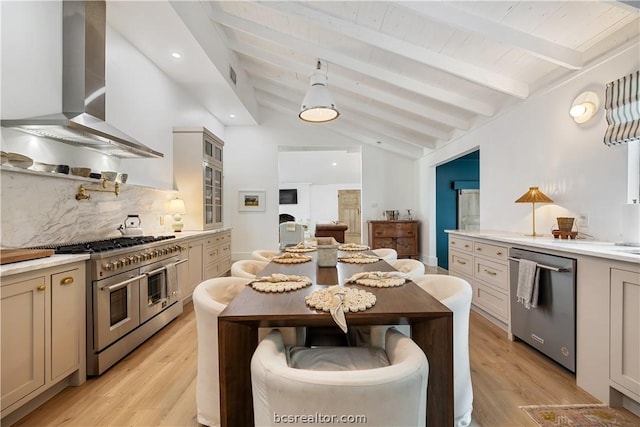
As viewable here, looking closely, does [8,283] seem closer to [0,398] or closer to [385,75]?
[0,398]

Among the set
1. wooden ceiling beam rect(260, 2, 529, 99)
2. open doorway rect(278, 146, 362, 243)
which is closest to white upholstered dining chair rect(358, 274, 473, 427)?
wooden ceiling beam rect(260, 2, 529, 99)

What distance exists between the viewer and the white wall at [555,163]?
231cm

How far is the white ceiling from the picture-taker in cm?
237

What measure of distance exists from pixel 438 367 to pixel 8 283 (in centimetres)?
203

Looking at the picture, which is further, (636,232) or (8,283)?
(636,232)

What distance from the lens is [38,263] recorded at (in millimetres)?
1648

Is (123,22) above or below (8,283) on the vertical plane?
above

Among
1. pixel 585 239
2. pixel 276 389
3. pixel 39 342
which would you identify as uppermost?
pixel 585 239

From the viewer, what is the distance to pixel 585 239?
250cm

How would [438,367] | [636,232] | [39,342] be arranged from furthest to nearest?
[636,232] → [39,342] → [438,367]

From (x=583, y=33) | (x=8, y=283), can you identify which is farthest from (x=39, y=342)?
(x=583, y=33)

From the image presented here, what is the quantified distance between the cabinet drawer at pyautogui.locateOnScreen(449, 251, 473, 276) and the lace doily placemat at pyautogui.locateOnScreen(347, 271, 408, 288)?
2.23 m

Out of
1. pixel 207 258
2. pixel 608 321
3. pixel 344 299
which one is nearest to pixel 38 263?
pixel 344 299

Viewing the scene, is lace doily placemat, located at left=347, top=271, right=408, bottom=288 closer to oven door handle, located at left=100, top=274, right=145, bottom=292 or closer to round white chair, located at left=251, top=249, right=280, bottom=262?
round white chair, located at left=251, top=249, right=280, bottom=262
